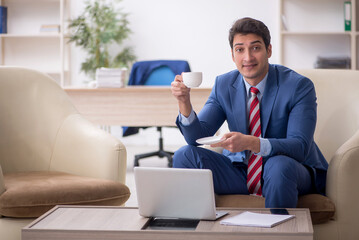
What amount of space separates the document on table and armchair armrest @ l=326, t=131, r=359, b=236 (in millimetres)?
519

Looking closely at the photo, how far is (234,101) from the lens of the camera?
2354mm

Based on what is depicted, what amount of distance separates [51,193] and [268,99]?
96cm

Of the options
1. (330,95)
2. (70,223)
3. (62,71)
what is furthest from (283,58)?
(70,223)

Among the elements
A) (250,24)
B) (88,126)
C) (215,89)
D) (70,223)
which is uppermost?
(250,24)

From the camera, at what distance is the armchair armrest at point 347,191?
2092 mm

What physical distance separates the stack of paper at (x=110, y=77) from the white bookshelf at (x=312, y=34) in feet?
8.57

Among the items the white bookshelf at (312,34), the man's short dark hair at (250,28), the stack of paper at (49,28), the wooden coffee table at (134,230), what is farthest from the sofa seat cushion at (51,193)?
the white bookshelf at (312,34)

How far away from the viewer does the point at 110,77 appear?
174 inches

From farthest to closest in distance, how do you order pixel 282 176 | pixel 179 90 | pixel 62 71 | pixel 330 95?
pixel 62 71 → pixel 330 95 → pixel 179 90 → pixel 282 176

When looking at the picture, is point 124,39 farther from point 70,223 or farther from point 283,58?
point 70,223

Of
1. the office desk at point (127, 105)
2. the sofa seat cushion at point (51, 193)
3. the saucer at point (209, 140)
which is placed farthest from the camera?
the office desk at point (127, 105)

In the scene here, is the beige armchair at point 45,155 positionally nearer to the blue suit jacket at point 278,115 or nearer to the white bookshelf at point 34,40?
the blue suit jacket at point 278,115

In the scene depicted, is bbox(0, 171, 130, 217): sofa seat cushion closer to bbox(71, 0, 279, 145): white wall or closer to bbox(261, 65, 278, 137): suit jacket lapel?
→ bbox(261, 65, 278, 137): suit jacket lapel

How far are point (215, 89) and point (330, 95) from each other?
0.62 metres
